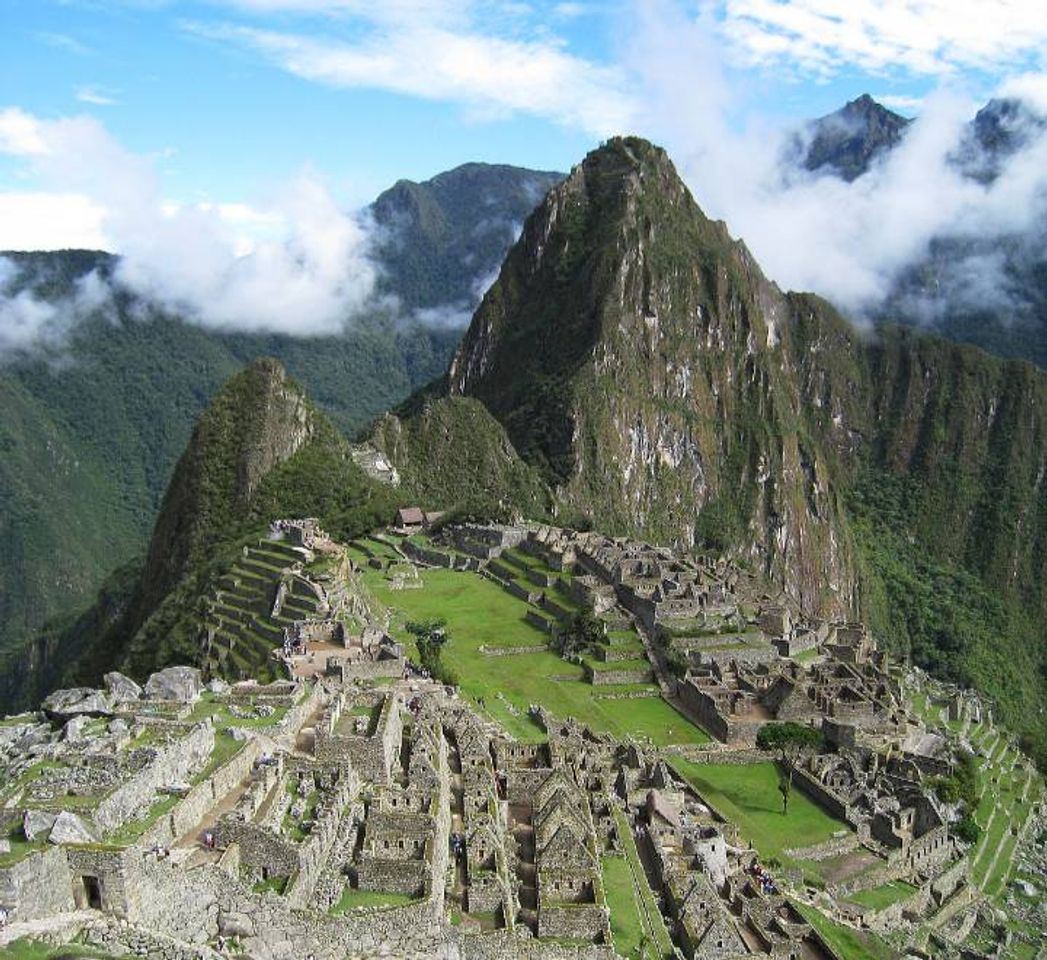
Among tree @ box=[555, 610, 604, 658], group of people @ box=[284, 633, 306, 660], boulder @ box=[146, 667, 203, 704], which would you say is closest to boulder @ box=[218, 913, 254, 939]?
boulder @ box=[146, 667, 203, 704]

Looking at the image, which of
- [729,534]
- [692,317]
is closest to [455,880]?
[729,534]

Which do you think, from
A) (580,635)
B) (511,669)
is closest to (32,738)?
(511,669)

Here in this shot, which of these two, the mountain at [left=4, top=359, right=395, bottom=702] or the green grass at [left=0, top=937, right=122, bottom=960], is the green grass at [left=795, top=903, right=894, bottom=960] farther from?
the mountain at [left=4, top=359, right=395, bottom=702]

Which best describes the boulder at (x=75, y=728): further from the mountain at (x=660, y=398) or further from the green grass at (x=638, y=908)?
the mountain at (x=660, y=398)

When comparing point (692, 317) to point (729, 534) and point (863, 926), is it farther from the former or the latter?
point (863, 926)

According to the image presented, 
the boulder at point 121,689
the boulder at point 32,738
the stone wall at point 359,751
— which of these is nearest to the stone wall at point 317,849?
the stone wall at point 359,751

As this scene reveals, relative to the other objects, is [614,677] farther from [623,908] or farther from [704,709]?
[623,908]

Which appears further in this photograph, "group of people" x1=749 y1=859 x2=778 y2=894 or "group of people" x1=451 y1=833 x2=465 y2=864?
"group of people" x1=749 y1=859 x2=778 y2=894
